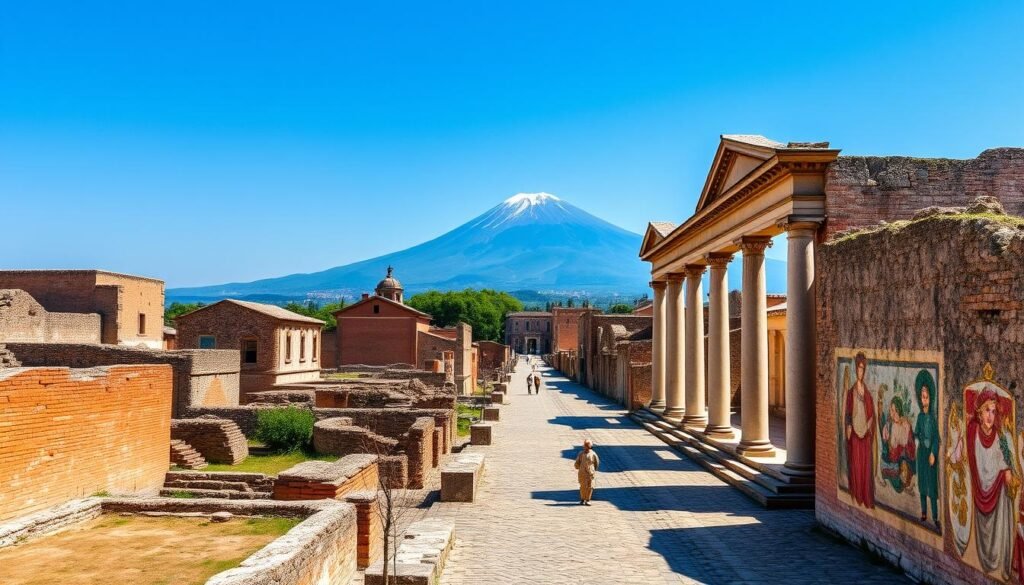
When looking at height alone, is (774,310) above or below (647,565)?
above

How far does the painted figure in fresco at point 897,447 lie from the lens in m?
9.29

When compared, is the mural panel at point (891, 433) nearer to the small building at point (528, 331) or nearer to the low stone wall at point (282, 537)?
the low stone wall at point (282, 537)

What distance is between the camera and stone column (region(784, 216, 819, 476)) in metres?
14.2


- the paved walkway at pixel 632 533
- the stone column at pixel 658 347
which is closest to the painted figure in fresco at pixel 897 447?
the paved walkway at pixel 632 533

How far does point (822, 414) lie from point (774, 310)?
17016 millimetres

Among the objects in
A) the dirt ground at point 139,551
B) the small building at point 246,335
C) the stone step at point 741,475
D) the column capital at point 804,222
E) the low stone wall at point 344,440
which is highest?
→ the column capital at point 804,222

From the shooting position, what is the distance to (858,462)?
1072 cm

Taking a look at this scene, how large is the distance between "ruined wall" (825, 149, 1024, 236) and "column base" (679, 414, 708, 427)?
10.7 meters

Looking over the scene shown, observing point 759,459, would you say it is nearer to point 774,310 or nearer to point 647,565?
point 647,565

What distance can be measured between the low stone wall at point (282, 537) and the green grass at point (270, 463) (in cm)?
943

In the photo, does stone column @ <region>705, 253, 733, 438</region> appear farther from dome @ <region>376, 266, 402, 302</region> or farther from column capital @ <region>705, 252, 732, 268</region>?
dome @ <region>376, 266, 402, 302</region>

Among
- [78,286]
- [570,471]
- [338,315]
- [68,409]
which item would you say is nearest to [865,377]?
[570,471]

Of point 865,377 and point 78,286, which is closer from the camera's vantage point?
point 865,377

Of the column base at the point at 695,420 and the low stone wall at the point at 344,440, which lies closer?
the low stone wall at the point at 344,440
